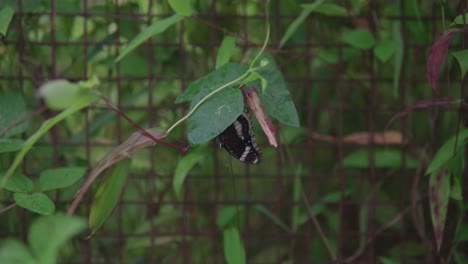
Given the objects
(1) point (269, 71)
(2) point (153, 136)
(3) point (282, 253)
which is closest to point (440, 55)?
(1) point (269, 71)

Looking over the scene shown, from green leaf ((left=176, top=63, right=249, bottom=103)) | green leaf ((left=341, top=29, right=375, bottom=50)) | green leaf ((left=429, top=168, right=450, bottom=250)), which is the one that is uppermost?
green leaf ((left=341, top=29, right=375, bottom=50))

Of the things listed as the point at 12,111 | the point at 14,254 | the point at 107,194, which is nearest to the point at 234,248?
the point at 107,194

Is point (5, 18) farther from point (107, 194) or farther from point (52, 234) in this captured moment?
point (52, 234)

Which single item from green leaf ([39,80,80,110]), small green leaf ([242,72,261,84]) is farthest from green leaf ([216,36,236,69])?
green leaf ([39,80,80,110])

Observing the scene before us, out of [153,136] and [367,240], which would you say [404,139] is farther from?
[153,136]

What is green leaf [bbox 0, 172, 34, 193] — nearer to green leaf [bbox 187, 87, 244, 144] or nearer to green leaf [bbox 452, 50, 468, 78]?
green leaf [bbox 187, 87, 244, 144]

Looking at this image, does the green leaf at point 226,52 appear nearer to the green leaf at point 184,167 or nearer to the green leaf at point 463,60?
the green leaf at point 184,167

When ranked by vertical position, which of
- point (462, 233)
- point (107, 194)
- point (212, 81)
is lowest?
point (462, 233)
